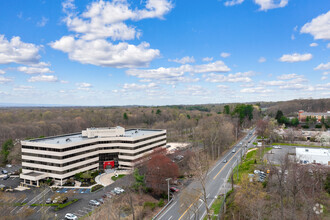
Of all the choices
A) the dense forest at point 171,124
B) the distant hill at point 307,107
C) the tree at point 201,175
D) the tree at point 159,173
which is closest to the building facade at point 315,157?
the dense forest at point 171,124

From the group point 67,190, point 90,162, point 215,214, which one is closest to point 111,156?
point 90,162

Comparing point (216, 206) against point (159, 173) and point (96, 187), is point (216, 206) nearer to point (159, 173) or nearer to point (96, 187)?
point (159, 173)

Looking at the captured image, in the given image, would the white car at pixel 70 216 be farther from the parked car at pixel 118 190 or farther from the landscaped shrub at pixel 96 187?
the landscaped shrub at pixel 96 187

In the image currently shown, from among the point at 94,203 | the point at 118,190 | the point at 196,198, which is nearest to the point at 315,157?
the point at 196,198

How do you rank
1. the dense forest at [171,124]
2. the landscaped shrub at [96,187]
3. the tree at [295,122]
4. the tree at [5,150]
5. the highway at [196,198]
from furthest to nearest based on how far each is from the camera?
the tree at [295,122] < the dense forest at [171,124] < the tree at [5,150] < the landscaped shrub at [96,187] < the highway at [196,198]

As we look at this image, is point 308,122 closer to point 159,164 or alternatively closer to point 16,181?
point 159,164

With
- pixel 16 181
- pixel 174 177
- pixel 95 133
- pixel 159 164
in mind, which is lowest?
pixel 16 181

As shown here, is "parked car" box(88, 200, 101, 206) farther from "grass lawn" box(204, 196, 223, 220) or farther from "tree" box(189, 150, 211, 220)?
"grass lawn" box(204, 196, 223, 220)
